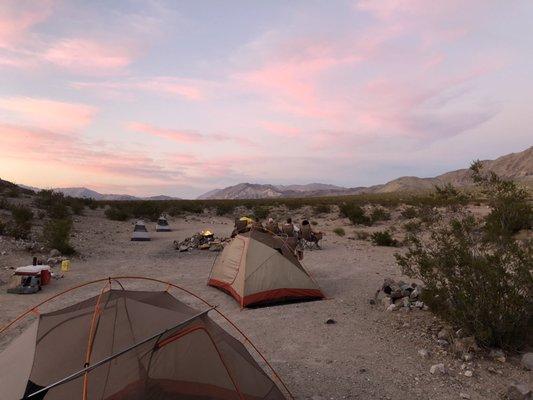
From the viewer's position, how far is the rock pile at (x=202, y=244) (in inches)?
728

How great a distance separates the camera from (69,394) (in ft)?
13.8

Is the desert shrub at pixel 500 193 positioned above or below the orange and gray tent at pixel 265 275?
above

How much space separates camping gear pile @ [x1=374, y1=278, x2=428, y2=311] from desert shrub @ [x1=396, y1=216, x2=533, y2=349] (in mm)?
1390

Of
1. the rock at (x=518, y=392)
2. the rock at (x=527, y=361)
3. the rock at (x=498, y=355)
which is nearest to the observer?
the rock at (x=518, y=392)

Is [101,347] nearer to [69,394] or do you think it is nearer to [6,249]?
[69,394]

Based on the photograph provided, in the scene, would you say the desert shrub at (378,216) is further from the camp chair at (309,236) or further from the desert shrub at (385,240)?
the camp chair at (309,236)

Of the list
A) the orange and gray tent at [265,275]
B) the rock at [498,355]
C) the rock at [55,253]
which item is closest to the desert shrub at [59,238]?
the rock at [55,253]

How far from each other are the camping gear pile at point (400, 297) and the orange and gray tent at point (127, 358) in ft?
16.4

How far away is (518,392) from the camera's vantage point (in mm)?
5441

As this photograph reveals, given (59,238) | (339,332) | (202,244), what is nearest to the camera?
(339,332)

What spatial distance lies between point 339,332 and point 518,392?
11.5 feet

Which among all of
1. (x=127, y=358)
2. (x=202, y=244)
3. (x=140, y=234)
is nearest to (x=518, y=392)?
(x=127, y=358)

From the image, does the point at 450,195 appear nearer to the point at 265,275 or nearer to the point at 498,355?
the point at 498,355

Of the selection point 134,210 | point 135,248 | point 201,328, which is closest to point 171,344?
point 201,328
